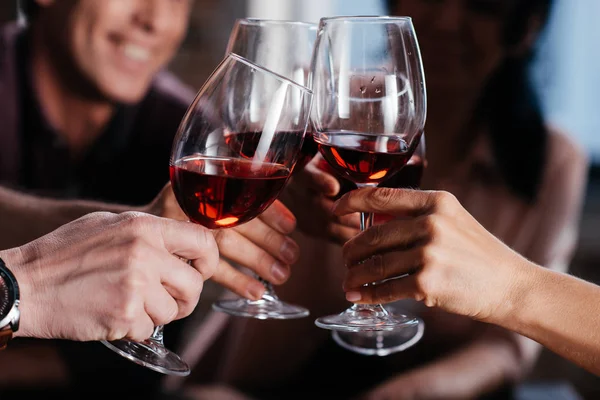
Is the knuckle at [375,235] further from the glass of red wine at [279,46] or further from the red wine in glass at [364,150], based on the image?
the glass of red wine at [279,46]

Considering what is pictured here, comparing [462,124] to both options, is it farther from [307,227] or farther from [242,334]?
[307,227]

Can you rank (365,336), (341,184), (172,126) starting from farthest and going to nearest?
(172,126), (365,336), (341,184)

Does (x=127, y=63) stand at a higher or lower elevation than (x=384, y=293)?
higher

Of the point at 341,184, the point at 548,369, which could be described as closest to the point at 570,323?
the point at 341,184

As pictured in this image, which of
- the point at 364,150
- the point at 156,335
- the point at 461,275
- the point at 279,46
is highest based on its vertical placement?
the point at 279,46

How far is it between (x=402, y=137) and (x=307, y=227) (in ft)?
1.12

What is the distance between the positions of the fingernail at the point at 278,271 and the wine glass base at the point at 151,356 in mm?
206

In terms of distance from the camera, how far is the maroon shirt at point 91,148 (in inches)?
88.4

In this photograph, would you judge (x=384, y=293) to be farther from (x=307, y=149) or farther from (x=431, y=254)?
(x=307, y=149)

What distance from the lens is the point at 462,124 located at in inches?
89.0

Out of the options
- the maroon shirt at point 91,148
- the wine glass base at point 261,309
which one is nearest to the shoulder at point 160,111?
the maroon shirt at point 91,148

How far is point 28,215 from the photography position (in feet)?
4.66

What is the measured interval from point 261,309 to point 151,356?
206mm

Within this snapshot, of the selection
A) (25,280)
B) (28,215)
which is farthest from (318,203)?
(28,215)
